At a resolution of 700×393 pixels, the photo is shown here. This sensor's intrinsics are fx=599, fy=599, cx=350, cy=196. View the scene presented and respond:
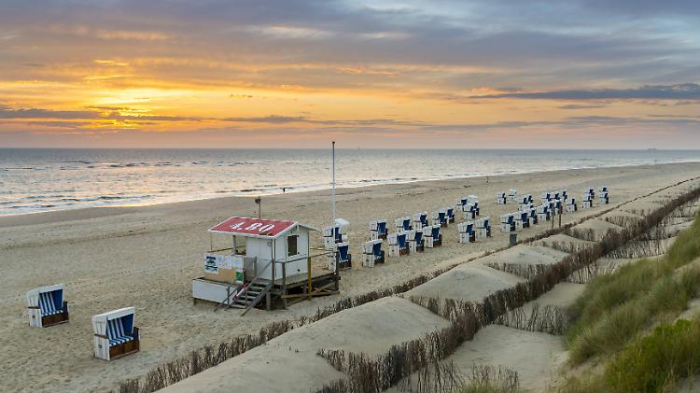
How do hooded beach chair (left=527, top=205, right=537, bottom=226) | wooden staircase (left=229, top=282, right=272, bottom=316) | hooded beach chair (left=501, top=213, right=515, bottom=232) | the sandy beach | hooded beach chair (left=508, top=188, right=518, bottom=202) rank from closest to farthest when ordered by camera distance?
the sandy beach, wooden staircase (left=229, top=282, right=272, bottom=316), hooded beach chair (left=501, top=213, right=515, bottom=232), hooded beach chair (left=527, top=205, right=537, bottom=226), hooded beach chair (left=508, top=188, right=518, bottom=202)

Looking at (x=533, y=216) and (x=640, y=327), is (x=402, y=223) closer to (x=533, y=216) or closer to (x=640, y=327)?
(x=533, y=216)

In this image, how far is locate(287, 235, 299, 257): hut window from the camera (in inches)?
624

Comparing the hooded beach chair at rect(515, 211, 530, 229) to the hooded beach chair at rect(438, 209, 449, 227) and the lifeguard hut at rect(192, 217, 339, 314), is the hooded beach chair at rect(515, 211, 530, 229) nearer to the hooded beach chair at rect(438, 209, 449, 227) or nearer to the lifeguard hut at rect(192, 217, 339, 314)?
the hooded beach chair at rect(438, 209, 449, 227)

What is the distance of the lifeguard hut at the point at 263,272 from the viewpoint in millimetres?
15133

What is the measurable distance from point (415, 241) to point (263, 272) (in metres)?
7.51

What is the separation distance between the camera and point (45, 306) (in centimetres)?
1345

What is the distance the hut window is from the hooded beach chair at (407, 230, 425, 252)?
6465 mm

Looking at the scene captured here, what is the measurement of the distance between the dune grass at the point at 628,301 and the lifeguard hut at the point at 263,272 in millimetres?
7073

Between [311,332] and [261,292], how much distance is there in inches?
209

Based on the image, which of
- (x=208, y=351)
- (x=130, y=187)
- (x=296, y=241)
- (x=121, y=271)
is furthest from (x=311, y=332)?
(x=130, y=187)

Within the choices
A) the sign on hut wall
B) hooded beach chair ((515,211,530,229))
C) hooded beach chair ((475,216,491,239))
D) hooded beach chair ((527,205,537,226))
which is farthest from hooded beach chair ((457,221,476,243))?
the sign on hut wall

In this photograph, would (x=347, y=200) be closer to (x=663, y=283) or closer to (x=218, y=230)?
(x=218, y=230)

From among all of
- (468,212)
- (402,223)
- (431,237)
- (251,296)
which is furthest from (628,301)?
(468,212)

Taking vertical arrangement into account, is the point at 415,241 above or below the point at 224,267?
below
